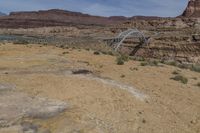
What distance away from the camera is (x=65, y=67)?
27.2 metres

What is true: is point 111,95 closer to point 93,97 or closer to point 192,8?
point 93,97

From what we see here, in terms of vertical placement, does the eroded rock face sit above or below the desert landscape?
below

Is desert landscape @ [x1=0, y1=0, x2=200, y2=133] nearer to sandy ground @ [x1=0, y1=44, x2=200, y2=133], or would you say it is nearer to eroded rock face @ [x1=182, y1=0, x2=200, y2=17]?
sandy ground @ [x1=0, y1=44, x2=200, y2=133]

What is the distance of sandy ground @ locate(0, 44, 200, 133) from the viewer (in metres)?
15.3

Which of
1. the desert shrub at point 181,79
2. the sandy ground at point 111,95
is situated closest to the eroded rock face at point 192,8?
the sandy ground at point 111,95

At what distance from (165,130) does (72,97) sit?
4.47m

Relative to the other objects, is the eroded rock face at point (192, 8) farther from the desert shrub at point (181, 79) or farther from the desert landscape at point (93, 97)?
the desert shrub at point (181, 79)

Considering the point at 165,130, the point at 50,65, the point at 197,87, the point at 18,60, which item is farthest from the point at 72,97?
the point at 18,60

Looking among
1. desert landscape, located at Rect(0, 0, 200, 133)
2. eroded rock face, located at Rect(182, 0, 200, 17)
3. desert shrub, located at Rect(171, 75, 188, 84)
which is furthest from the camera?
eroded rock face, located at Rect(182, 0, 200, 17)

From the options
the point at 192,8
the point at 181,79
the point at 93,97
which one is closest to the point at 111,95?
the point at 93,97

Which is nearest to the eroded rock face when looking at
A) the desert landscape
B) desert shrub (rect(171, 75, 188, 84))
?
the desert landscape

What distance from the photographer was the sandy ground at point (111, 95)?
15.3 metres

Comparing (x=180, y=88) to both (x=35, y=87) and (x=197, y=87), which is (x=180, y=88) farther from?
(x=35, y=87)

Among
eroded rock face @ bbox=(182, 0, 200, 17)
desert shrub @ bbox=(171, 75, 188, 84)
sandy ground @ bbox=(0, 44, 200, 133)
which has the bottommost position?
eroded rock face @ bbox=(182, 0, 200, 17)
